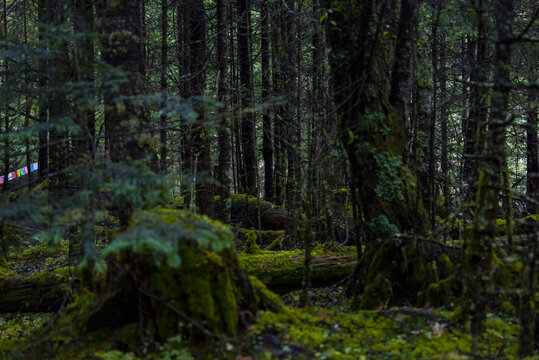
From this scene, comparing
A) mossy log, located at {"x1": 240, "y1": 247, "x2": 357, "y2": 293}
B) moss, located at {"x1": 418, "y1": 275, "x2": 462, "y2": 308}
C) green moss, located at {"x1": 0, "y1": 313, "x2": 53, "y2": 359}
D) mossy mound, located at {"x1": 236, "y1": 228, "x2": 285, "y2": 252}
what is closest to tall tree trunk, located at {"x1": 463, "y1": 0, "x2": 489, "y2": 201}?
moss, located at {"x1": 418, "y1": 275, "x2": 462, "y2": 308}

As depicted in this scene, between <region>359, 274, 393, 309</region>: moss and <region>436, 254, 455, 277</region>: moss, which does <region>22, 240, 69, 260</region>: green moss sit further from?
<region>436, 254, 455, 277</region>: moss

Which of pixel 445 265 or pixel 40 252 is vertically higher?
pixel 445 265

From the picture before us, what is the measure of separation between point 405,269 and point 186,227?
3525 mm

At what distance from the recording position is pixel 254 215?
44.1 ft

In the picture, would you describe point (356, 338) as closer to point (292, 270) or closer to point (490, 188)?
point (490, 188)

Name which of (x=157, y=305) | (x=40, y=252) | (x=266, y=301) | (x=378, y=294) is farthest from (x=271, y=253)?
(x=40, y=252)

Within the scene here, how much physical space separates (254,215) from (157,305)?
29.8 ft

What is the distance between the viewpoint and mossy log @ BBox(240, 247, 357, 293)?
8055mm

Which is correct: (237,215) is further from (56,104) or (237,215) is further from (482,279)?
(482,279)

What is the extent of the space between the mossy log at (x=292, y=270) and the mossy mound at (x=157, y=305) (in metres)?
3.36

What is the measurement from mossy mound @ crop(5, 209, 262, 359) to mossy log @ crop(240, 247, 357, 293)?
11.0ft

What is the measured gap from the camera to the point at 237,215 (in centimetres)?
1366

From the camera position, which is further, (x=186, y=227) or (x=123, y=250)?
(x=123, y=250)

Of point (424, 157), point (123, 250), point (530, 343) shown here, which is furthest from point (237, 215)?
point (530, 343)
